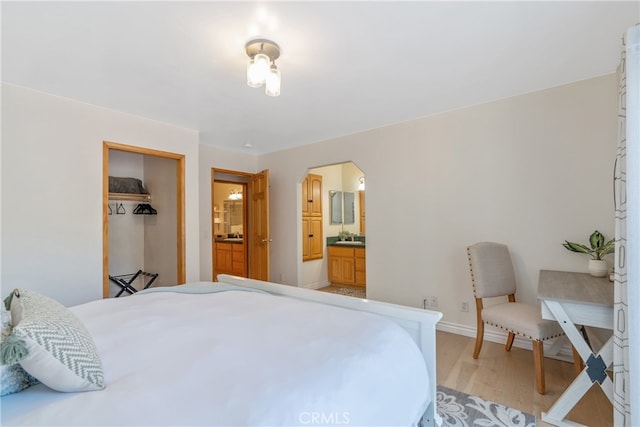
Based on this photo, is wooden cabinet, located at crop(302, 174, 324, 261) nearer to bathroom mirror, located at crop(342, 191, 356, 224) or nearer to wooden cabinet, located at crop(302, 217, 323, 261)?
wooden cabinet, located at crop(302, 217, 323, 261)

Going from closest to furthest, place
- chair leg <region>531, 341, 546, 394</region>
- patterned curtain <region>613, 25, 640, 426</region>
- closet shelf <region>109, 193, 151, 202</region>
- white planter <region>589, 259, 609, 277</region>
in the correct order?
patterned curtain <region>613, 25, 640, 426</region>, chair leg <region>531, 341, 546, 394</region>, white planter <region>589, 259, 609, 277</region>, closet shelf <region>109, 193, 151, 202</region>

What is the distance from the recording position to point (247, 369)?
1008 millimetres

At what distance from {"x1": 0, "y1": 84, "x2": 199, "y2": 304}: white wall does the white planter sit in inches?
171

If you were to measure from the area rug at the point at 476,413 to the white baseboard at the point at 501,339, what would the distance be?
1.10 m

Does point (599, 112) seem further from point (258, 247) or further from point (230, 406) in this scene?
point (258, 247)

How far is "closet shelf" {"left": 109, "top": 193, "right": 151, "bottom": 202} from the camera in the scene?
155 inches

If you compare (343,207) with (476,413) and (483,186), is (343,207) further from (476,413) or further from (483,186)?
(476,413)

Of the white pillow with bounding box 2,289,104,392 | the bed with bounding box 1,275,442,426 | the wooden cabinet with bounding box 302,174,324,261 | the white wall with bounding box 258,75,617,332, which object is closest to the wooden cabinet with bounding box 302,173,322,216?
the wooden cabinet with bounding box 302,174,324,261

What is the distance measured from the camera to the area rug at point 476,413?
1.79 m

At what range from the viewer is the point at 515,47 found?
207 centimetres

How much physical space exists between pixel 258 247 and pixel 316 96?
279 centimetres

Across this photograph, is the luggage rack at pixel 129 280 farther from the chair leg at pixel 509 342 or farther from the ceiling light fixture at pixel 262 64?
the chair leg at pixel 509 342

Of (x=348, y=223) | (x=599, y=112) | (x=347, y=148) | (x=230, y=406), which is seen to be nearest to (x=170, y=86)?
(x=347, y=148)

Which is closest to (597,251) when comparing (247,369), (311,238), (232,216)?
(247,369)
